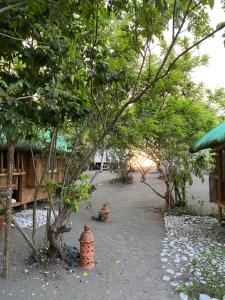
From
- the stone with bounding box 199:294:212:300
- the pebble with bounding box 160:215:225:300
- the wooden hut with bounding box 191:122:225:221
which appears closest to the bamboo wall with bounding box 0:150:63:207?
the pebble with bounding box 160:215:225:300

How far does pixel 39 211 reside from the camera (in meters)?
10.8

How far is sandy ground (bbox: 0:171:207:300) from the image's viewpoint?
4539 mm

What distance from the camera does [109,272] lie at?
531 centimetres

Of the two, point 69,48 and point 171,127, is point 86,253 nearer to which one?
point 69,48

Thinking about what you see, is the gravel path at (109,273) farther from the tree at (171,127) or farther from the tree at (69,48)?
the tree at (171,127)

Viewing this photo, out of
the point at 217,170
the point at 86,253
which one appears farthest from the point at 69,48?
the point at 217,170

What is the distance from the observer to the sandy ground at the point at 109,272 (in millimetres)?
4539

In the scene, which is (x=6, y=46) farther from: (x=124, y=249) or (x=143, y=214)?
(x=143, y=214)

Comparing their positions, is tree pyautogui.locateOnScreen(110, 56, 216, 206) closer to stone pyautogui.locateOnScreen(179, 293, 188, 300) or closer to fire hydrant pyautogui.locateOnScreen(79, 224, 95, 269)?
fire hydrant pyautogui.locateOnScreen(79, 224, 95, 269)

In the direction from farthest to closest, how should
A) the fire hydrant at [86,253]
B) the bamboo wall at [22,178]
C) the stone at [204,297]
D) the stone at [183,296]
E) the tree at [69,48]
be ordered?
the bamboo wall at [22,178], the fire hydrant at [86,253], the stone at [183,296], the stone at [204,297], the tree at [69,48]

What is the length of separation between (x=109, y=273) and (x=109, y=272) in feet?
0.14

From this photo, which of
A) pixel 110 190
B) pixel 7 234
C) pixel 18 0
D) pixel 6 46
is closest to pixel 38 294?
pixel 7 234

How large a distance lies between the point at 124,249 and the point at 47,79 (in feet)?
12.9

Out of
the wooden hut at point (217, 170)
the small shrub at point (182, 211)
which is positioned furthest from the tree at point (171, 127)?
the small shrub at point (182, 211)
